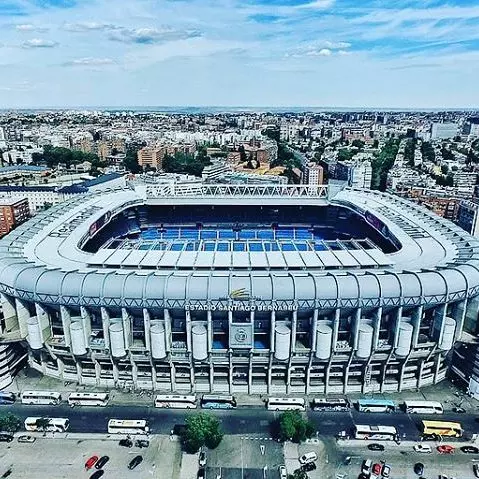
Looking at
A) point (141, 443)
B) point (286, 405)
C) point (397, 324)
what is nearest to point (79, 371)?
point (141, 443)

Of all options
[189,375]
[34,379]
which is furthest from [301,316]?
[34,379]

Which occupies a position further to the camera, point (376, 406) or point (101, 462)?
point (376, 406)

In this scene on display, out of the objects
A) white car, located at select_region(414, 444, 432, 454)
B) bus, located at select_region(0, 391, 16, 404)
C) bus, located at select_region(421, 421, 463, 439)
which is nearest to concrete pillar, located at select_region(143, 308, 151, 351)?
bus, located at select_region(0, 391, 16, 404)

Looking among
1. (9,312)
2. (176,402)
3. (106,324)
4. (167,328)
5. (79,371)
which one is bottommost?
(176,402)

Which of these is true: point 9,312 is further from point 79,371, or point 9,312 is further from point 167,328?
point 167,328

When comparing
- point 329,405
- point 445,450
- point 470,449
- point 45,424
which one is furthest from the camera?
point 329,405

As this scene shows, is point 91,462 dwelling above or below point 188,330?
below

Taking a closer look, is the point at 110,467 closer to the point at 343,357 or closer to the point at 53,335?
the point at 53,335
